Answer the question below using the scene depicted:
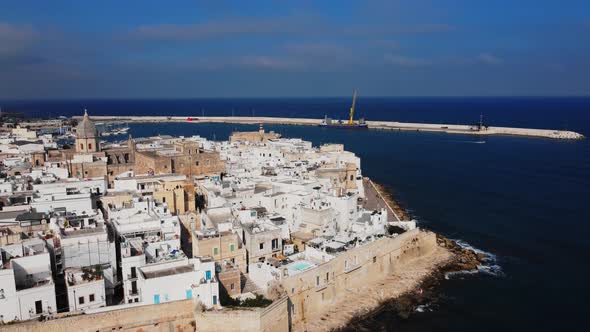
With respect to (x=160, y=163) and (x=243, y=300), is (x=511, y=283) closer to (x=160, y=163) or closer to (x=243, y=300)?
(x=243, y=300)

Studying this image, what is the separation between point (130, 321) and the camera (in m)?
23.8

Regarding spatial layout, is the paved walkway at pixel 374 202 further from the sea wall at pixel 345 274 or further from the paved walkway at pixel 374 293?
the sea wall at pixel 345 274

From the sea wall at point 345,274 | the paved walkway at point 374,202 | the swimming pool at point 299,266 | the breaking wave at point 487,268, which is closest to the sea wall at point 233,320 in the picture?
the sea wall at point 345,274

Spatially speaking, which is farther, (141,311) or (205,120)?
(205,120)

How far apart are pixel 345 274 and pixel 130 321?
14271mm

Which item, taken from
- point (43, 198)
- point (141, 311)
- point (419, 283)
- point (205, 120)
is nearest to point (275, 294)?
point (141, 311)

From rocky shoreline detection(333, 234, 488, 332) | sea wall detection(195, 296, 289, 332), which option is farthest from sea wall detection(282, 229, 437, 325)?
sea wall detection(195, 296, 289, 332)

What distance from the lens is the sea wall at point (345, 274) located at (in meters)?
29.5

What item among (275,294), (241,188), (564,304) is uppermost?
(241,188)

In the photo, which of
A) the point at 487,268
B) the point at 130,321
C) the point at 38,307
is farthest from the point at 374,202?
the point at 38,307

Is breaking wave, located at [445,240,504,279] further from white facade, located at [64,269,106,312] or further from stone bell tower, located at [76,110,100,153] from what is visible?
stone bell tower, located at [76,110,100,153]

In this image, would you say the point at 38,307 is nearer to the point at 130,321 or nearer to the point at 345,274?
the point at 130,321

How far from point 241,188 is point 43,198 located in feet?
49.7

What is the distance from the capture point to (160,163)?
5112 cm
